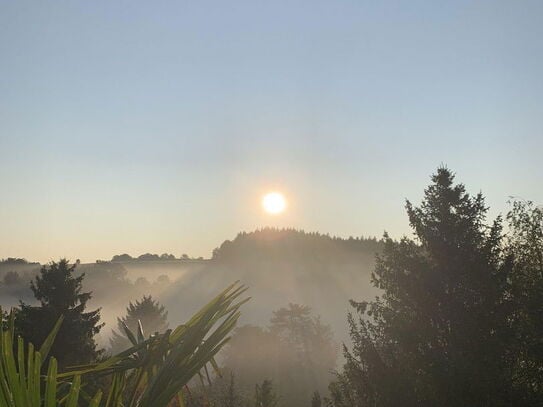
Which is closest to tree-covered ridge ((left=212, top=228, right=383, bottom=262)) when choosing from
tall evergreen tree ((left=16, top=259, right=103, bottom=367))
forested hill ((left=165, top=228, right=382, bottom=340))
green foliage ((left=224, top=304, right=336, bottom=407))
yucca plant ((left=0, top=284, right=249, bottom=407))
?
forested hill ((left=165, top=228, right=382, bottom=340))

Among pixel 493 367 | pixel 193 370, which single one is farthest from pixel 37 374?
pixel 493 367

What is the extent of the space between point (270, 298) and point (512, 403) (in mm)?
122765

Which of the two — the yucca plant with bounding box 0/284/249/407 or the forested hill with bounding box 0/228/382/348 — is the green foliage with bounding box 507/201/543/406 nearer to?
the yucca plant with bounding box 0/284/249/407

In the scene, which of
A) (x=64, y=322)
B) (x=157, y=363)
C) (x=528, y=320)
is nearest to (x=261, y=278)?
(x=64, y=322)

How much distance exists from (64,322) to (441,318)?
18968 millimetres

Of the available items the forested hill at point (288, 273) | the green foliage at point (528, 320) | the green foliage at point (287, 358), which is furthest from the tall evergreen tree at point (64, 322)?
the forested hill at point (288, 273)

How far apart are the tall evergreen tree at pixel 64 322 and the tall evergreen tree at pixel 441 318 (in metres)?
14.7

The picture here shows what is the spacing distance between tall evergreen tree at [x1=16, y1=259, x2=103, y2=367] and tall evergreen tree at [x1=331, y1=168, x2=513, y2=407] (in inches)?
578

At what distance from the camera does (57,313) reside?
2458cm

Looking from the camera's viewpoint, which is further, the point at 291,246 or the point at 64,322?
the point at 291,246

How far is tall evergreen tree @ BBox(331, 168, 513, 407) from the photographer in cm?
1459

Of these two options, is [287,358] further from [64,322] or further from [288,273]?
[288,273]

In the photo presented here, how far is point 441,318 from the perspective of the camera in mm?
16594

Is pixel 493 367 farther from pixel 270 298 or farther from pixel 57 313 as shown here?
pixel 270 298
